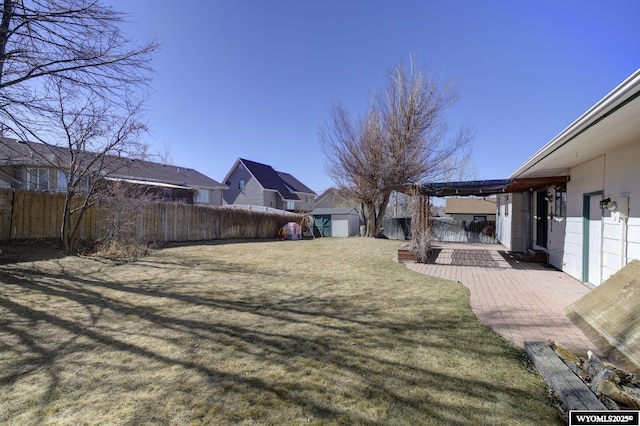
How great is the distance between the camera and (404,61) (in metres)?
18.4

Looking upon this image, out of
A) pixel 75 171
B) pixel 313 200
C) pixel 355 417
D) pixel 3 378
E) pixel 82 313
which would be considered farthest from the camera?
pixel 313 200

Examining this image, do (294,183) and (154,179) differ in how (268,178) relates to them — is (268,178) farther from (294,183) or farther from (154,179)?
(154,179)

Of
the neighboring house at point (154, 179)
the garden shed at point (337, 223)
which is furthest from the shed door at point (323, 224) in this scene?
the neighboring house at point (154, 179)

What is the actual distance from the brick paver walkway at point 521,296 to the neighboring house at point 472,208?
2661cm

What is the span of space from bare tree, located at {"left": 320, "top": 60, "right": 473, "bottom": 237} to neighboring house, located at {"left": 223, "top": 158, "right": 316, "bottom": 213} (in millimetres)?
14019

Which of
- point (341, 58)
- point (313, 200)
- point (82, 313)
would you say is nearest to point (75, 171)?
point (82, 313)

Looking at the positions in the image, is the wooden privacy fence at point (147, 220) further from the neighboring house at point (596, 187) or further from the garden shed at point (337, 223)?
the neighboring house at point (596, 187)

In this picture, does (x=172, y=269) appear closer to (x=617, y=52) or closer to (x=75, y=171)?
(x=75, y=171)

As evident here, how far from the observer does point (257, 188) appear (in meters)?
31.8

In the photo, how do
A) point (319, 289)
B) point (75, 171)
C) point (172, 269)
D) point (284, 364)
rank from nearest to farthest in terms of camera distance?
point (284, 364) → point (319, 289) → point (172, 269) → point (75, 171)

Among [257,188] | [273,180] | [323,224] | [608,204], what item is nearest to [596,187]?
[608,204]

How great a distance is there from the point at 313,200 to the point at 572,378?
39.0 meters

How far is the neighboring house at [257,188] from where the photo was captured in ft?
105

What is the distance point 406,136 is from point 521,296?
13.8m
